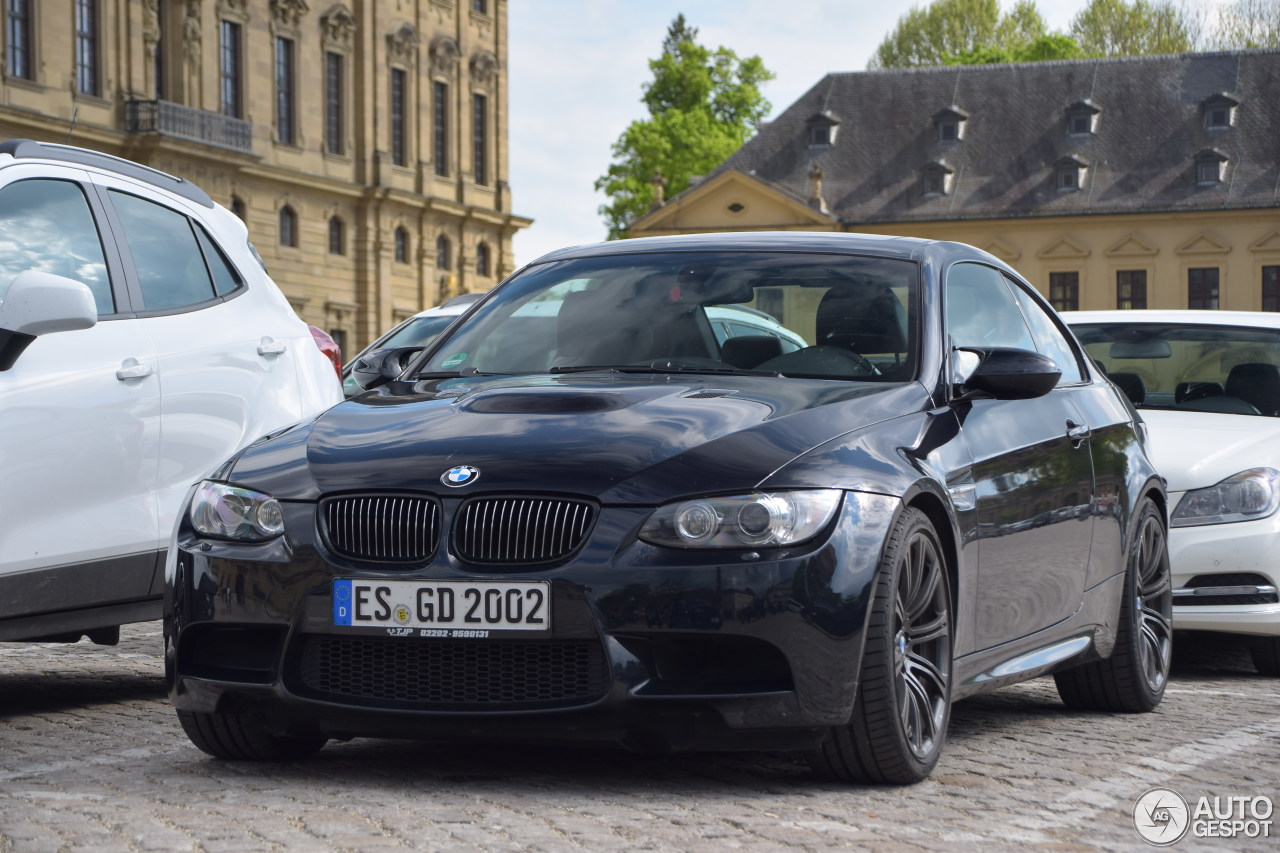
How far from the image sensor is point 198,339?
6.97m

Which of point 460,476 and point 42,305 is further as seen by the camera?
point 42,305

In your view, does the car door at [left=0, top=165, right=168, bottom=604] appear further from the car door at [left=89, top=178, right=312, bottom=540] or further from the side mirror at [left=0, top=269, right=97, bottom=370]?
the side mirror at [left=0, top=269, right=97, bottom=370]

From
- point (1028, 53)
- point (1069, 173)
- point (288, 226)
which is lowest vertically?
point (288, 226)

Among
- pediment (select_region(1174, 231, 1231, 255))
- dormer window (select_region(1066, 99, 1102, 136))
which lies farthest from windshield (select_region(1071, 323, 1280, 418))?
pediment (select_region(1174, 231, 1231, 255))

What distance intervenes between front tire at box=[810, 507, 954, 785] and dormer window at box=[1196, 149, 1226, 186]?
81057 millimetres

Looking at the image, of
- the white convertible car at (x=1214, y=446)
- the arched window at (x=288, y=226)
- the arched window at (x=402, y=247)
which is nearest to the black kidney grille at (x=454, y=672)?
the white convertible car at (x=1214, y=446)

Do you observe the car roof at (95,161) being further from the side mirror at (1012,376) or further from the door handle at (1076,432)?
the door handle at (1076,432)

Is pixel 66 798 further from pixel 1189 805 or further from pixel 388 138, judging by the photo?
pixel 388 138

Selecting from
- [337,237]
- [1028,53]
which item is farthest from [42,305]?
[1028,53]

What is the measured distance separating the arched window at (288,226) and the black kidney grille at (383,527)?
192 ft

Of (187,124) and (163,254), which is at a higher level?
(187,124)

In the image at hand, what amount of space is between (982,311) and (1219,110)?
3153 inches

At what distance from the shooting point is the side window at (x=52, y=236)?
21.2ft

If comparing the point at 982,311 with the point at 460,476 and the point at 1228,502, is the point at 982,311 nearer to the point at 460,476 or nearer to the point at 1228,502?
the point at 460,476
